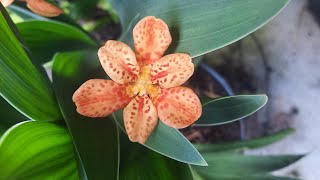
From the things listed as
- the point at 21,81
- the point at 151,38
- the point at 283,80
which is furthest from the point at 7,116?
the point at 283,80

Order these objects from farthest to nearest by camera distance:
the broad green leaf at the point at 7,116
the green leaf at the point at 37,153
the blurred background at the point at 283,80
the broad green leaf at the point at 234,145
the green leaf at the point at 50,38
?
the blurred background at the point at 283,80 < the broad green leaf at the point at 234,145 < the green leaf at the point at 50,38 < the broad green leaf at the point at 7,116 < the green leaf at the point at 37,153

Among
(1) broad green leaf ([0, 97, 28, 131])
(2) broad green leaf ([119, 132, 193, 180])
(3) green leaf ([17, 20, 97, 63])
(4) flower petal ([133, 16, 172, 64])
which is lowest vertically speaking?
(2) broad green leaf ([119, 132, 193, 180])

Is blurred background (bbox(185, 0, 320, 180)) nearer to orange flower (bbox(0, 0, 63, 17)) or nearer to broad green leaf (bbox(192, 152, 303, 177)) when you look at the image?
broad green leaf (bbox(192, 152, 303, 177))

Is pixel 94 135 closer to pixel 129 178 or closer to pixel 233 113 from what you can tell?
pixel 129 178

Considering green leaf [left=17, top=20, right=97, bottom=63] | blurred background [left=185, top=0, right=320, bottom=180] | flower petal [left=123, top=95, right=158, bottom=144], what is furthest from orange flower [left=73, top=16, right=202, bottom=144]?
blurred background [left=185, top=0, right=320, bottom=180]

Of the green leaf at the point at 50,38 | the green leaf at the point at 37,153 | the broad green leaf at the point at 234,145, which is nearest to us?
the green leaf at the point at 37,153

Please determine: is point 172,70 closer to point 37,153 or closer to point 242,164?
point 37,153

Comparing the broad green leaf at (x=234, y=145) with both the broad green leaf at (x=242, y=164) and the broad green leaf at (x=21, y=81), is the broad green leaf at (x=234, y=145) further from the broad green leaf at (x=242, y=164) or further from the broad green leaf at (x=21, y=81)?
the broad green leaf at (x=21, y=81)

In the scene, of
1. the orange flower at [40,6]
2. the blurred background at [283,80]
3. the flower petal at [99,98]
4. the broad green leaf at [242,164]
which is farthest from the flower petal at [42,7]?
the blurred background at [283,80]
